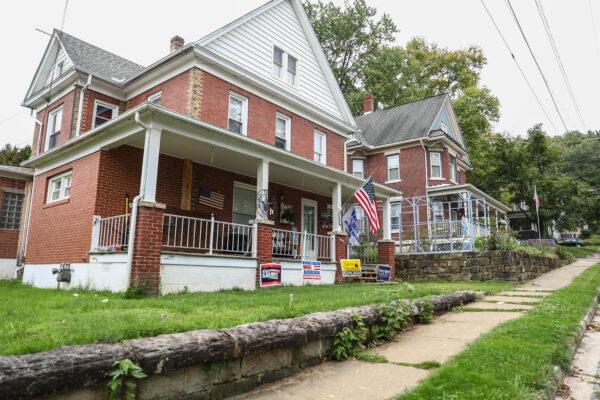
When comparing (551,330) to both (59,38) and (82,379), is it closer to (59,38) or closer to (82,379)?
(82,379)

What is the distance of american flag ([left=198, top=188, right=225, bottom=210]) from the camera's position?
39.7 ft

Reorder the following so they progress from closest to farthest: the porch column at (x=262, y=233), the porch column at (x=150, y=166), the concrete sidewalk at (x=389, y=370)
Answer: the concrete sidewalk at (x=389, y=370)
the porch column at (x=150, y=166)
the porch column at (x=262, y=233)

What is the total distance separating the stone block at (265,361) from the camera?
3.45 metres

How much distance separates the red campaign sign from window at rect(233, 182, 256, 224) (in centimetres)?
347

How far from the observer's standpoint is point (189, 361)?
300 centimetres

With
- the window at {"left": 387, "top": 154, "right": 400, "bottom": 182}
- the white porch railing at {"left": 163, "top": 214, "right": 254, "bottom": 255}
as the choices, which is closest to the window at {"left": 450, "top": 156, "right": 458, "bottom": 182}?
the window at {"left": 387, "top": 154, "right": 400, "bottom": 182}

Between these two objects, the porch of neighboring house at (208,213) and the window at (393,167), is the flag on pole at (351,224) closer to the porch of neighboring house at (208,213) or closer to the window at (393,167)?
the porch of neighboring house at (208,213)

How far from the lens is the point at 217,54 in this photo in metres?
12.8

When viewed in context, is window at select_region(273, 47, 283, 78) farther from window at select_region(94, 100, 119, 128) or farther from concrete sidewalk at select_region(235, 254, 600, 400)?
A: concrete sidewalk at select_region(235, 254, 600, 400)

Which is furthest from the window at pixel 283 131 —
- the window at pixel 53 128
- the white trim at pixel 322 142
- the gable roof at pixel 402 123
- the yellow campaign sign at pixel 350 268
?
the gable roof at pixel 402 123

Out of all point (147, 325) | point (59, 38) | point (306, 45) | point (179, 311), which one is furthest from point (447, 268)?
point (59, 38)

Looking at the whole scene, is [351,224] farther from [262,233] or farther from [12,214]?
[12,214]

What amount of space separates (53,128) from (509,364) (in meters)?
16.2

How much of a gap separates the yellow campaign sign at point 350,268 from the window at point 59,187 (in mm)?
7628
